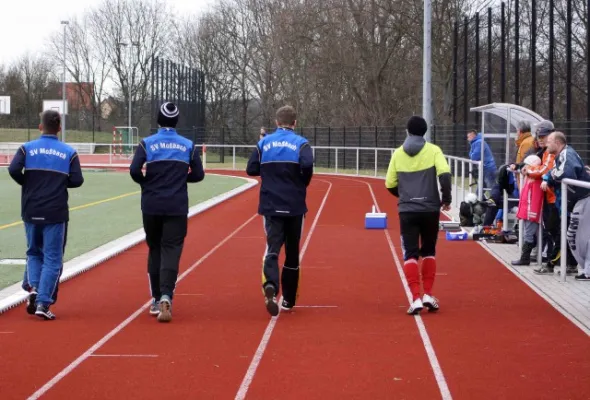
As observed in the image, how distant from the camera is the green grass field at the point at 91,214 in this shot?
14.8 m

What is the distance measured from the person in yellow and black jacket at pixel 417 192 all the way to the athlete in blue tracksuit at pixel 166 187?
6.26 ft

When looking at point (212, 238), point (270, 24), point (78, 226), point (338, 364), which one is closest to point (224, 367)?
point (338, 364)

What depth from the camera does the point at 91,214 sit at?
70.0 ft

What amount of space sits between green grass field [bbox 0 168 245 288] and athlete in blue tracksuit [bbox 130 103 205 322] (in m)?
2.67

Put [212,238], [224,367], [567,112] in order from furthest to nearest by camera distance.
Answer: [567,112]
[212,238]
[224,367]

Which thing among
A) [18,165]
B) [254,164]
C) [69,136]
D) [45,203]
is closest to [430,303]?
[254,164]

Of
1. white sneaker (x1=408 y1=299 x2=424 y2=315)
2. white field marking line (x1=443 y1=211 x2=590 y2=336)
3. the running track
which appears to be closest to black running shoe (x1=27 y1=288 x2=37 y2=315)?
the running track

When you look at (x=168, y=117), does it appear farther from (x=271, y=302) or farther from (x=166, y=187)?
(x=271, y=302)

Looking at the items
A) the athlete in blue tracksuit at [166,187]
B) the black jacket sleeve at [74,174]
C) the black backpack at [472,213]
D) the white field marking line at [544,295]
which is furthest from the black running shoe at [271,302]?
the black backpack at [472,213]

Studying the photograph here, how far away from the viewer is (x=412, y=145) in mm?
9641

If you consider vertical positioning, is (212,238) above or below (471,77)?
below

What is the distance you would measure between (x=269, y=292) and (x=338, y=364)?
6.76 feet

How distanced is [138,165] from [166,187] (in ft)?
1.00

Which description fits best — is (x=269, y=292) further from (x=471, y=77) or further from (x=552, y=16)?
(x=471, y=77)
